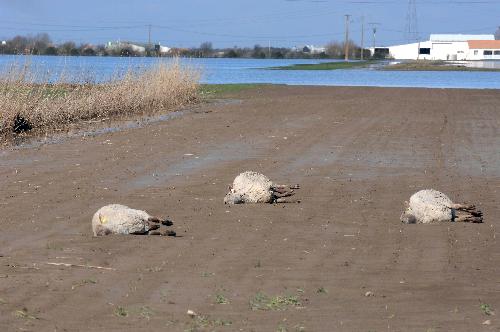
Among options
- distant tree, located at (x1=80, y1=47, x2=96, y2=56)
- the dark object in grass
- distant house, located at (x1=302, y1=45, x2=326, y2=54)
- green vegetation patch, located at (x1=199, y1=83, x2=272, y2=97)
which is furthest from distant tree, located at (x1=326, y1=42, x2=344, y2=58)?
the dark object in grass

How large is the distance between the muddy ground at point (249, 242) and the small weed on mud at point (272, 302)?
16 mm

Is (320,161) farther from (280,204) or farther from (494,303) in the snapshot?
(494,303)

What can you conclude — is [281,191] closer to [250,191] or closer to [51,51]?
[250,191]

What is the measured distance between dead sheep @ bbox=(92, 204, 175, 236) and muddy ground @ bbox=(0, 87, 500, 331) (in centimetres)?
16

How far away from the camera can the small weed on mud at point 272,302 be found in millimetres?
8391

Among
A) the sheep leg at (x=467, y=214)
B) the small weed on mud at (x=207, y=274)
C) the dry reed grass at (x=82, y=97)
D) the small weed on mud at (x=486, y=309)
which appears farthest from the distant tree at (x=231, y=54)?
the small weed on mud at (x=486, y=309)

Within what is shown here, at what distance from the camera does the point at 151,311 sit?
8.20m

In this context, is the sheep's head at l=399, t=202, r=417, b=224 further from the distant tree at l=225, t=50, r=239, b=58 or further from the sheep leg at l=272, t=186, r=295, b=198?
the distant tree at l=225, t=50, r=239, b=58

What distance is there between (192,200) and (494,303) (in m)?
6.18

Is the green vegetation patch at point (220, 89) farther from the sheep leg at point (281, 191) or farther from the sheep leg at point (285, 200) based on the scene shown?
the sheep leg at point (285, 200)

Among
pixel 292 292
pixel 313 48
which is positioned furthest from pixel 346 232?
pixel 313 48

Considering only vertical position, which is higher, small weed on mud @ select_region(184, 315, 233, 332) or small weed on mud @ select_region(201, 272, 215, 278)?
small weed on mud @ select_region(184, 315, 233, 332)

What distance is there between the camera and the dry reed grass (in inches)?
966

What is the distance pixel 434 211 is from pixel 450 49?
147289 mm
